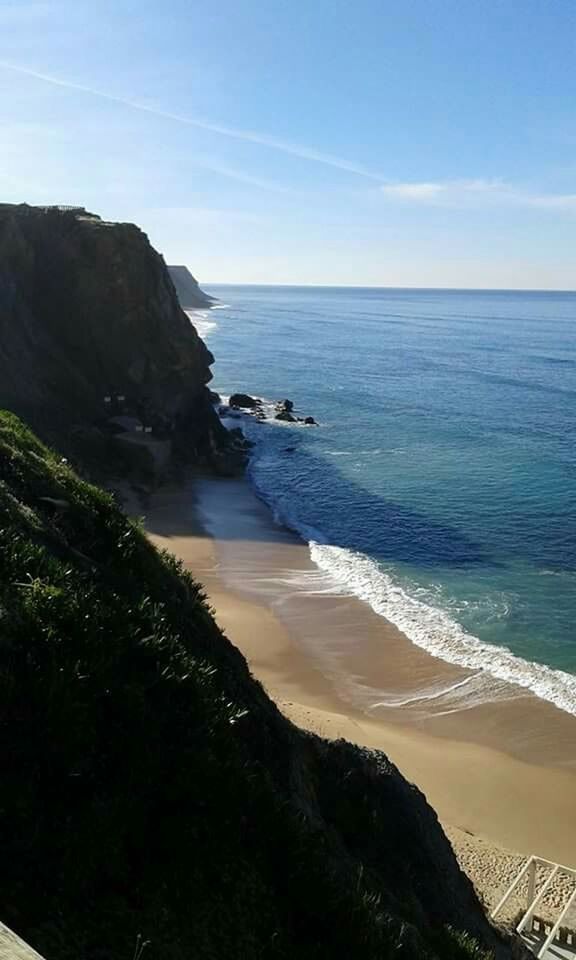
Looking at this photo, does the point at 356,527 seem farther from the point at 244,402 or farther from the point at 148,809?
the point at 244,402

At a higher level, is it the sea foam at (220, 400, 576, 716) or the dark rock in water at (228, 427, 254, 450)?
the dark rock in water at (228, 427, 254, 450)

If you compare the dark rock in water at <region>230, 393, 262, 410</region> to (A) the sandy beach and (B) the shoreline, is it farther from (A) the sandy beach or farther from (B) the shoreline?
(A) the sandy beach

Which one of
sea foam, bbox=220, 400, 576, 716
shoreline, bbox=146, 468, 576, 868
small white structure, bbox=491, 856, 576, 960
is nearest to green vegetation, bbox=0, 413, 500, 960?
small white structure, bbox=491, 856, 576, 960

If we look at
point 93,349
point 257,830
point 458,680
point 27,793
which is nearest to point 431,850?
point 257,830

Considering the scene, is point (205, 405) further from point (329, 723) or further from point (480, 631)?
point (329, 723)

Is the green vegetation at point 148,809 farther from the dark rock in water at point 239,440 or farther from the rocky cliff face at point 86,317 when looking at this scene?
the dark rock in water at point 239,440

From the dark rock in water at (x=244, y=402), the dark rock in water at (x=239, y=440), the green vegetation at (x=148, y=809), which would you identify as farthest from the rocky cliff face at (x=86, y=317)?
the green vegetation at (x=148, y=809)

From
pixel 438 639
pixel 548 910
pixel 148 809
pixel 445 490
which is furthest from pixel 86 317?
pixel 148 809
